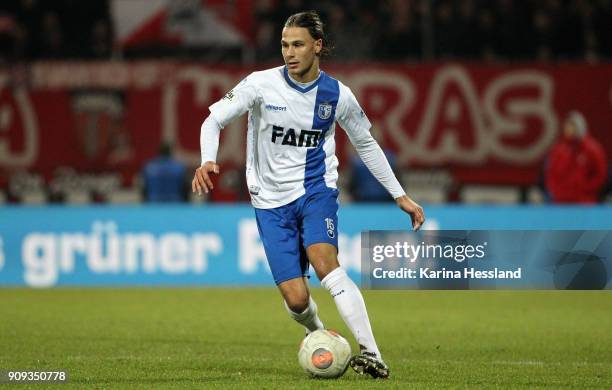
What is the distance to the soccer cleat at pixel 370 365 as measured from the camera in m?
6.96

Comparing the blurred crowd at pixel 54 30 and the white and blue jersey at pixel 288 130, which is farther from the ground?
the blurred crowd at pixel 54 30

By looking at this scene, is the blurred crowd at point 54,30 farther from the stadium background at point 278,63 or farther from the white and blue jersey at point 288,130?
the white and blue jersey at point 288,130

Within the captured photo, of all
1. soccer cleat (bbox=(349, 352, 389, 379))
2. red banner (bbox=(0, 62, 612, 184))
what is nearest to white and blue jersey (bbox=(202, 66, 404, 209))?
soccer cleat (bbox=(349, 352, 389, 379))

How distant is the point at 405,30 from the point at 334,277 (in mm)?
12375

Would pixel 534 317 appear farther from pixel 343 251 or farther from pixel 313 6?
pixel 313 6

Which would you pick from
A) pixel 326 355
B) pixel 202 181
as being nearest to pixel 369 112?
pixel 326 355

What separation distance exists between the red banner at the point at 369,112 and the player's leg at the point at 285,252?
12.2 m

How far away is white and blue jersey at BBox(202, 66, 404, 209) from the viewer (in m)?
7.13

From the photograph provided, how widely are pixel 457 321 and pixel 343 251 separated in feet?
10.4

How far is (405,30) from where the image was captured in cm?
1891

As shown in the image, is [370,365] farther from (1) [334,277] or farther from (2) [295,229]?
(2) [295,229]

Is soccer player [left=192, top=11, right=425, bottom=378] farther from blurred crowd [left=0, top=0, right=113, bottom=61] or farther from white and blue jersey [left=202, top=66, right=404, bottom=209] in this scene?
blurred crowd [left=0, top=0, right=113, bottom=61]

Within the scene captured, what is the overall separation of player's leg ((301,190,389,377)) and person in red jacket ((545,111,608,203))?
28.2 feet

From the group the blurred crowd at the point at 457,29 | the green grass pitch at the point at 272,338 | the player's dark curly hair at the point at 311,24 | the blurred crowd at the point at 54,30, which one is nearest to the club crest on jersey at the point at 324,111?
the player's dark curly hair at the point at 311,24
